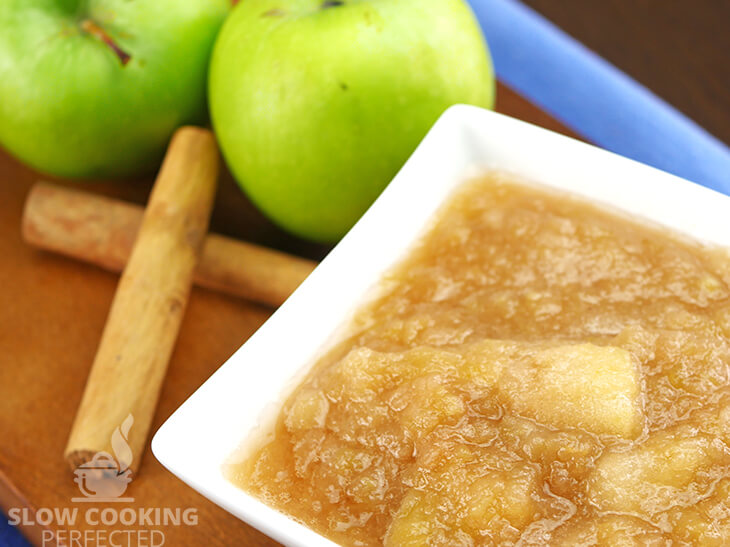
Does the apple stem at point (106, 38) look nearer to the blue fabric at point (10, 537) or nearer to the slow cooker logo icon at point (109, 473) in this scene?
the slow cooker logo icon at point (109, 473)

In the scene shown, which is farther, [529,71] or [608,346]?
[529,71]

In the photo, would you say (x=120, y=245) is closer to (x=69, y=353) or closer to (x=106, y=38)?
(x=69, y=353)

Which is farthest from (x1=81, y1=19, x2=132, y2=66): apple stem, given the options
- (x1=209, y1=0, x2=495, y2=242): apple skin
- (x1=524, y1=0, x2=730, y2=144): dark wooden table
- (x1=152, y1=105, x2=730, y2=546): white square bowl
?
(x1=524, y1=0, x2=730, y2=144): dark wooden table

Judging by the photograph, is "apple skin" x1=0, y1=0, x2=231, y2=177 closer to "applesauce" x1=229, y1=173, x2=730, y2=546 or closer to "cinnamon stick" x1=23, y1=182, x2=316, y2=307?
"cinnamon stick" x1=23, y1=182, x2=316, y2=307

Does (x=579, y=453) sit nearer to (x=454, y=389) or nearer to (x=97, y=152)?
(x=454, y=389)

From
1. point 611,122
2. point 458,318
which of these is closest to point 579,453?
point 458,318

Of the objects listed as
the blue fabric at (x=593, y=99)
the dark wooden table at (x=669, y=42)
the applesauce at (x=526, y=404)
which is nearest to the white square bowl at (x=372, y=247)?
the applesauce at (x=526, y=404)

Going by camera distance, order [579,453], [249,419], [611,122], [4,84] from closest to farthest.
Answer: [579,453]
[249,419]
[4,84]
[611,122]

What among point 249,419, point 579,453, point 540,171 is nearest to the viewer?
point 579,453
